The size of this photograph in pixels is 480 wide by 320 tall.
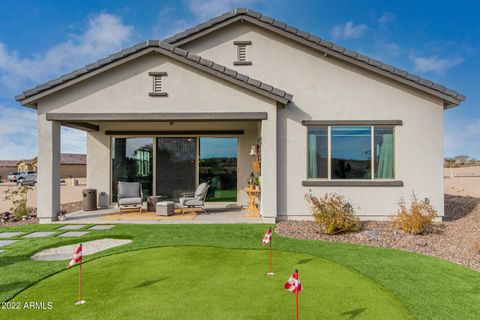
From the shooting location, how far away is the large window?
1021cm

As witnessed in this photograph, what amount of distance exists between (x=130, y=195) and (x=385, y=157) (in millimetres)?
9748

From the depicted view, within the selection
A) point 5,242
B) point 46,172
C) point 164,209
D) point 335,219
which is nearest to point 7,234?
point 5,242

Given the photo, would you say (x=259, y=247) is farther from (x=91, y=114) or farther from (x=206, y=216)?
(x=91, y=114)

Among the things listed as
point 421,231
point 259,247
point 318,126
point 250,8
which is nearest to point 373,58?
point 318,126

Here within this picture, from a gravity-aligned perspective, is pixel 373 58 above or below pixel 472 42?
below

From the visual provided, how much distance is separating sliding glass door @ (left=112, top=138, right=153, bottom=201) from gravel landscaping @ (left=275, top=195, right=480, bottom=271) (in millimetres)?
6717

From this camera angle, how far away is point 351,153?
10250 millimetres

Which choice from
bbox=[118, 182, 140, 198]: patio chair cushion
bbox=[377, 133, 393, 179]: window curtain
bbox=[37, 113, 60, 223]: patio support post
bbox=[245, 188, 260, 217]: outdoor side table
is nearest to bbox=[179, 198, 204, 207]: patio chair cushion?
bbox=[245, 188, 260, 217]: outdoor side table

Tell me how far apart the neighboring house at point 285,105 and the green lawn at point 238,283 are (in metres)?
3.53

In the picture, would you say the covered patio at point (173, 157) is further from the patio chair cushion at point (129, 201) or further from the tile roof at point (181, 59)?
the tile roof at point (181, 59)

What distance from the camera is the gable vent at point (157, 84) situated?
31.8ft

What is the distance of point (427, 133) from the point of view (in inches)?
400

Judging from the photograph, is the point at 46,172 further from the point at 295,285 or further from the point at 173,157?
the point at 295,285

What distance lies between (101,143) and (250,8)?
834cm
